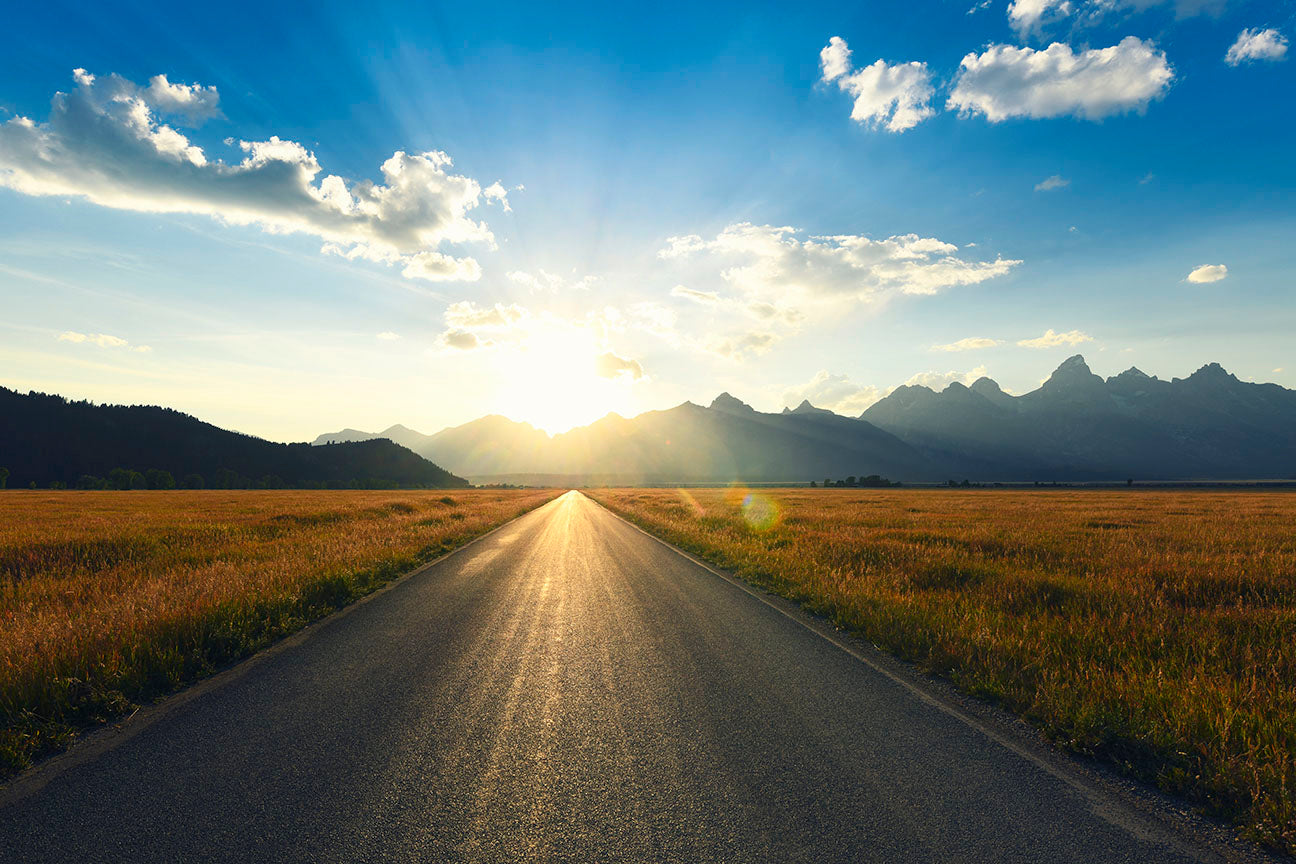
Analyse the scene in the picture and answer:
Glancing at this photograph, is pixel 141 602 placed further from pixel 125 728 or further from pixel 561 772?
pixel 561 772

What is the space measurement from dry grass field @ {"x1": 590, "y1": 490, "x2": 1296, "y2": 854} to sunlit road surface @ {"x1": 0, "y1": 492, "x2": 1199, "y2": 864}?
3.10 feet

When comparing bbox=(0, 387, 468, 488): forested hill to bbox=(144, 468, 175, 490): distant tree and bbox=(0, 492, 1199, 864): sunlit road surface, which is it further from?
bbox=(0, 492, 1199, 864): sunlit road surface

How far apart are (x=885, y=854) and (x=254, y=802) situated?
4.19 meters

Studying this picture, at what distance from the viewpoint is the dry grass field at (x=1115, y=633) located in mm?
4316

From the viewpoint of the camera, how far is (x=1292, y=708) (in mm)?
5191

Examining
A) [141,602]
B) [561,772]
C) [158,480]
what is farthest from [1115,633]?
[158,480]

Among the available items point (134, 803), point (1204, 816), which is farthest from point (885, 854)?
point (134, 803)

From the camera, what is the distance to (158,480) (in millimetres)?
103125

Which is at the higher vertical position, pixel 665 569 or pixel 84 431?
pixel 84 431

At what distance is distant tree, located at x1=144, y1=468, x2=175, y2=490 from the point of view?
332ft

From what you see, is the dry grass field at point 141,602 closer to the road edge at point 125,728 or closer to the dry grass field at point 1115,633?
the road edge at point 125,728

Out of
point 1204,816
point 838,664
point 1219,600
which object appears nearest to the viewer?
point 1204,816

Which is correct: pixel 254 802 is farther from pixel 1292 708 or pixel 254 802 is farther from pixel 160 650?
pixel 1292 708

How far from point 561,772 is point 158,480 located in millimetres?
138240
